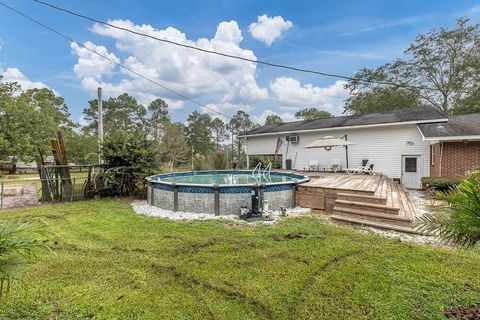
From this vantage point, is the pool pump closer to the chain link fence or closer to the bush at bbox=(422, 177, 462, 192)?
the chain link fence

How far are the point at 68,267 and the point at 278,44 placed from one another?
1562 cm

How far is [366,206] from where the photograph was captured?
6324 millimetres

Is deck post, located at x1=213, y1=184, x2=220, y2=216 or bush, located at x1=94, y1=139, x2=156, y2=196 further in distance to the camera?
bush, located at x1=94, y1=139, x2=156, y2=196

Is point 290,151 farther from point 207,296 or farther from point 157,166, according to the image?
point 207,296

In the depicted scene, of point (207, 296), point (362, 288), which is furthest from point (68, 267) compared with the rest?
point (362, 288)

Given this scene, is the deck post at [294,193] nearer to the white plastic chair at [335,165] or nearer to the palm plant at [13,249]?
the palm plant at [13,249]

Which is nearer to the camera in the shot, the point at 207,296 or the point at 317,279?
the point at 207,296

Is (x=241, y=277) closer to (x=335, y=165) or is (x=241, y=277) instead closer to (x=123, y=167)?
(x=123, y=167)

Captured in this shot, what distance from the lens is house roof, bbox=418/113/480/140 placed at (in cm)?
1048

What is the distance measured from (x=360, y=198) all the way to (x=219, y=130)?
145ft

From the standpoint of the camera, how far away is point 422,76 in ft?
77.5

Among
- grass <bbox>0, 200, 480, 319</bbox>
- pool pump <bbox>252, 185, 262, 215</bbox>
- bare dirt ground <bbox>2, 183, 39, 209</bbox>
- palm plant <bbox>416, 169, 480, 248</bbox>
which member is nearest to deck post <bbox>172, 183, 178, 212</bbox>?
grass <bbox>0, 200, 480, 319</bbox>

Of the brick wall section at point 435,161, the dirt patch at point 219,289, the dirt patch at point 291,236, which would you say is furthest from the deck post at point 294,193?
the brick wall section at point 435,161

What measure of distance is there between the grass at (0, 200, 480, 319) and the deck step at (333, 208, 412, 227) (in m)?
1.05
